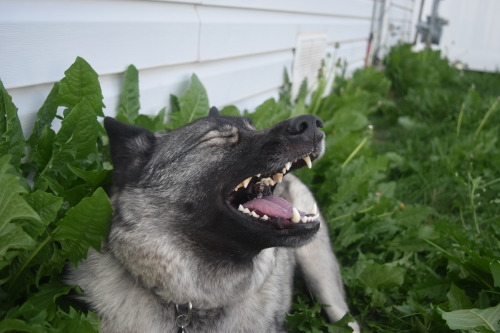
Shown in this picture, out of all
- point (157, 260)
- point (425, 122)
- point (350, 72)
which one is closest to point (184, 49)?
point (157, 260)

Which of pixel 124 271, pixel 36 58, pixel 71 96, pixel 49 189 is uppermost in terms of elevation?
pixel 36 58

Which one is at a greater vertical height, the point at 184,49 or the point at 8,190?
the point at 184,49

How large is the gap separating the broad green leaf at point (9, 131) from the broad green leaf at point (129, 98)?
63 cm

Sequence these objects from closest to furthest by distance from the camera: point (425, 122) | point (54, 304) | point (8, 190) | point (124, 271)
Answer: point (8, 190), point (54, 304), point (124, 271), point (425, 122)

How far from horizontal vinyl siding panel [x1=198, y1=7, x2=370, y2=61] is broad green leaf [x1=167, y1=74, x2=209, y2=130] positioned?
0.31m

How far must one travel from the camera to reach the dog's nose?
1.86 m

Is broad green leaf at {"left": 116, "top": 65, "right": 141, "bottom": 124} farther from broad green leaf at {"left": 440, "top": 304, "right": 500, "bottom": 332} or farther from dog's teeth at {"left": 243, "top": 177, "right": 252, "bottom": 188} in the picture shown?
broad green leaf at {"left": 440, "top": 304, "right": 500, "bottom": 332}

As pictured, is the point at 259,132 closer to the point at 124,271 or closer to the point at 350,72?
the point at 124,271

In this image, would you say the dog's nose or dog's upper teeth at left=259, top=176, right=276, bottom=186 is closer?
the dog's nose

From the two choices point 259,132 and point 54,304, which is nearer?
point 54,304

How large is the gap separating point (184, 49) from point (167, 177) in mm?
1246

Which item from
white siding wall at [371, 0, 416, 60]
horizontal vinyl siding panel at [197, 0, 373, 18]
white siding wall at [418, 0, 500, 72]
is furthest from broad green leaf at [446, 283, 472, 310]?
white siding wall at [418, 0, 500, 72]

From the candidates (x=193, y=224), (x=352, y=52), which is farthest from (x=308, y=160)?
(x=352, y=52)

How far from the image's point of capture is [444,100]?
6.20 metres
